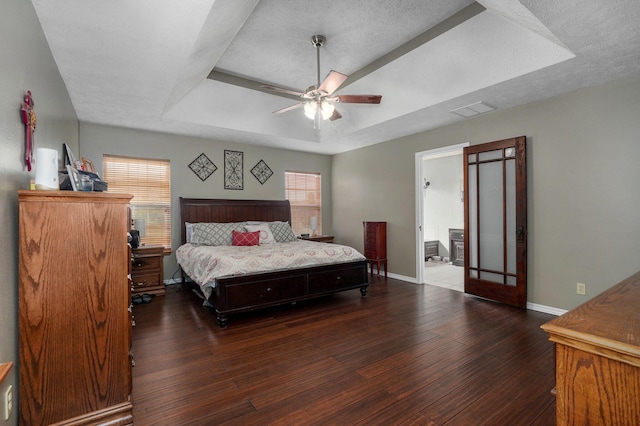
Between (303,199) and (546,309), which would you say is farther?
(303,199)

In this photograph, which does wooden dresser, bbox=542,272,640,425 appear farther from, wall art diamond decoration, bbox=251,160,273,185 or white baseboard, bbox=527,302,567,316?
wall art diamond decoration, bbox=251,160,273,185

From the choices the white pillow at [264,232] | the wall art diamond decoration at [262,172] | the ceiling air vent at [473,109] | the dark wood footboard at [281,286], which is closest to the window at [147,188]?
the white pillow at [264,232]

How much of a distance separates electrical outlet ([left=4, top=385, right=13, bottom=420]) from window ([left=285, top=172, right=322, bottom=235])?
207 inches

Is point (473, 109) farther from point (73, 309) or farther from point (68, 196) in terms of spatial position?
point (73, 309)

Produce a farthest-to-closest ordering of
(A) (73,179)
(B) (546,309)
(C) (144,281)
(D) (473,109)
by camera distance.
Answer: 1. (C) (144,281)
2. (D) (473,109)
3. (B) (546,309)
4. (A) (73,179)

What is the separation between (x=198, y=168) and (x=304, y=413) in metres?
4.61

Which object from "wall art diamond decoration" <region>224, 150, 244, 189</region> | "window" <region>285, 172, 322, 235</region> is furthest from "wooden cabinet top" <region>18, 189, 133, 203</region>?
"window" <region>285, 172, 322, 235</region>

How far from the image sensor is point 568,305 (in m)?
3.48

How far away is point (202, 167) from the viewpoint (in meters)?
5.45

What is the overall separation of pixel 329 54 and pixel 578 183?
328 centimetres

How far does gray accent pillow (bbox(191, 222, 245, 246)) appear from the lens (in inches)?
185

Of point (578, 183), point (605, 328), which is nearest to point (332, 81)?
point (605, 328)

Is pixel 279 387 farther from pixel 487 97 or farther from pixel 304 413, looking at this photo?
pixel 487 97

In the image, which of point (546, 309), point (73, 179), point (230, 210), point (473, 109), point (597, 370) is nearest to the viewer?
point (597, 370)
